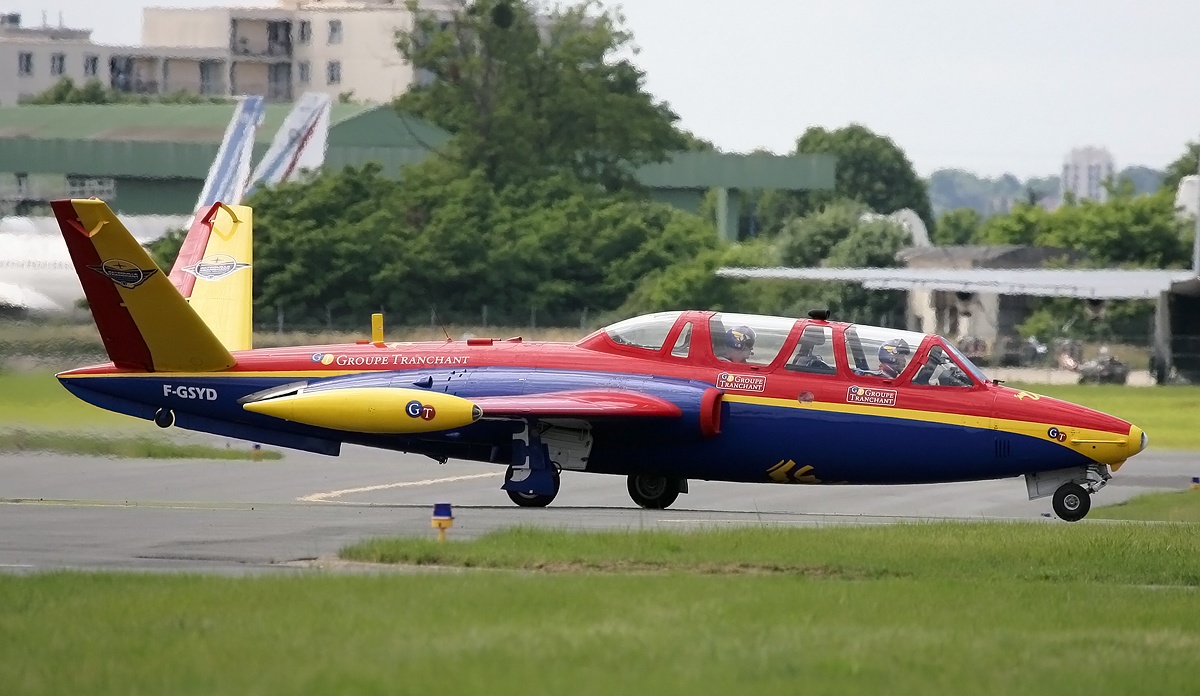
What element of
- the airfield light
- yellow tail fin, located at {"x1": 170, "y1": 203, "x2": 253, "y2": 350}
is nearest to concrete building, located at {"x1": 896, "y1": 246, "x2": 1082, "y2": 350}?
yellow tail fin, located at {"x1": 170, "y1": 203, "x2": 253, "y2": 350}

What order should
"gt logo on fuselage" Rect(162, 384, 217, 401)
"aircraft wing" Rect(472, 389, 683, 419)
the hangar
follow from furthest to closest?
the hangar < "gt logo on fuselage" Rect(162, 384, 217, 401) < "aircraft wing" Rect(472, 389, 683, 419)

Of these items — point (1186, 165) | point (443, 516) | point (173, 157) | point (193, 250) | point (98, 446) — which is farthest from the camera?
point (1186, 165)

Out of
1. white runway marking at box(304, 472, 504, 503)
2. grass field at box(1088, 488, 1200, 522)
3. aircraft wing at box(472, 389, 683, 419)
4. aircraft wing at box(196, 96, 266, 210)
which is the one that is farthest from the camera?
aircraft wing at box(196, 96, 266, 210)

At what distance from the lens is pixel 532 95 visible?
5947cm

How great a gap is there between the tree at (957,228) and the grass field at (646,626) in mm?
110272

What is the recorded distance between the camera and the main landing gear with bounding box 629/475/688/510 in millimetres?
20719

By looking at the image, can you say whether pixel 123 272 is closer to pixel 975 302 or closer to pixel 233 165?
pixel 233 165

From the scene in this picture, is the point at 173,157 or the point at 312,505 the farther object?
the point at 173,157

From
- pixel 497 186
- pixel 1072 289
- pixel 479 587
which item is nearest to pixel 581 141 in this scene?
pixel 497 186

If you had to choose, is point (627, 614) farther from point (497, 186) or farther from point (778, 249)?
point (778, 249)

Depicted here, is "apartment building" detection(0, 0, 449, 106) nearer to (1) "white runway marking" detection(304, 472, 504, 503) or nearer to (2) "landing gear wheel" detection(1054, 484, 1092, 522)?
(1) "white runway marking" detection(304, 472, 504, 503)

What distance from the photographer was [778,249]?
72.5m

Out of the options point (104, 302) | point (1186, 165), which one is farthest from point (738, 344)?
point (1186, 165)

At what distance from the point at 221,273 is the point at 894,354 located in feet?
32.4
